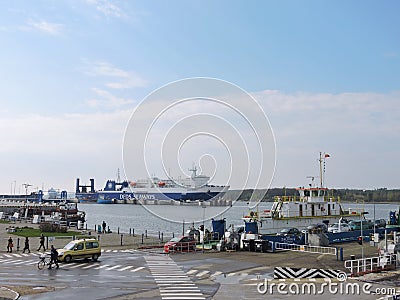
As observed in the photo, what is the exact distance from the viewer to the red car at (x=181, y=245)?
110 ft

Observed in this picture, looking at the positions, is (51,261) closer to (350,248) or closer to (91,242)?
(91,242)

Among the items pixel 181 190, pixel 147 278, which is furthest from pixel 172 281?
pixel 181 190

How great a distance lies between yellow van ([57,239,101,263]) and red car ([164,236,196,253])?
611 centimetres

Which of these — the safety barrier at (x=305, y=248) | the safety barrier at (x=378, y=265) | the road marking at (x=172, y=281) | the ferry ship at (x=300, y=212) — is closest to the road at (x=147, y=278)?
the road marking at (x=172, y=281)

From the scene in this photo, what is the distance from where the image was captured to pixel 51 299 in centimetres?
1698

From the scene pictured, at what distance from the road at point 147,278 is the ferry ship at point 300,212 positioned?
16110mm

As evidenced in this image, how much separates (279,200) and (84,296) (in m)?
35.1

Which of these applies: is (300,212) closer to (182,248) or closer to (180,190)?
(182,248)

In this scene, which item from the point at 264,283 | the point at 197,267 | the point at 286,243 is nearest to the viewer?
the point at 264,283

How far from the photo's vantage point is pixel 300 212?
49750mm

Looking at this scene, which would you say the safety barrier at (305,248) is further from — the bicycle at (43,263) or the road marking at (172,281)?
the bicycle at (43,263)

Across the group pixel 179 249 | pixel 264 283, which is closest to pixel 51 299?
pixel 264 283

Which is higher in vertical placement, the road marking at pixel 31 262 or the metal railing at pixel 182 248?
the metal railing at pixel 182 248

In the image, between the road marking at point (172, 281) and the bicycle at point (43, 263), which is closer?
the road marking at point (172, 281)
